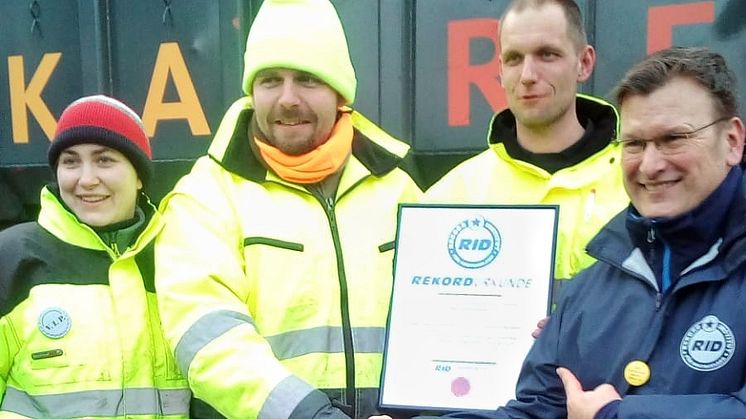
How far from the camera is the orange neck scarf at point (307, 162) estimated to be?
5.85 feet

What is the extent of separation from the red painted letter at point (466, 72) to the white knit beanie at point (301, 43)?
414mm

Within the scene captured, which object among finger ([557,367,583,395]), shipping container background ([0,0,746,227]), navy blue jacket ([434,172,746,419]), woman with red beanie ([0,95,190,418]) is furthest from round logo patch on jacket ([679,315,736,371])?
woman with red beanie ([0,95,190,418])

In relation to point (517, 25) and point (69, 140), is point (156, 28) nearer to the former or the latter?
point (69, 140)

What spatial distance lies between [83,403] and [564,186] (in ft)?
3.66

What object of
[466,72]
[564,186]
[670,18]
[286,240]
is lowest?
[286,240]

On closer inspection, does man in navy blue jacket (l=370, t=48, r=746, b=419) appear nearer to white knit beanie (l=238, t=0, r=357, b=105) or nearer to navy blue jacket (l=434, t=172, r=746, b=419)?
navy blue jacket (l=434, t=172, r=746, b=419)

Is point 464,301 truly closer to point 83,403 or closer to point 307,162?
point 307,162

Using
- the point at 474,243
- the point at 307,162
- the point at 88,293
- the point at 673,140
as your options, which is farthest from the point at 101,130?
the point at 673,140

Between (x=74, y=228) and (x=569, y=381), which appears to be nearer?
(x=569, y=381)

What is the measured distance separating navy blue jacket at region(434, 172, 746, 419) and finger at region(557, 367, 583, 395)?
17mm

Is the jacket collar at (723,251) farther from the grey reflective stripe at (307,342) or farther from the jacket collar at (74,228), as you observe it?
the jacket collar at (74,228)

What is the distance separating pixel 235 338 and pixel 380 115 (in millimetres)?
930

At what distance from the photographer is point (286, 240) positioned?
67.9 inches

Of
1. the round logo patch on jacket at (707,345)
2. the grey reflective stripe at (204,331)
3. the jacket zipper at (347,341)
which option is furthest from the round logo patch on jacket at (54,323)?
the round logo patch on jacket at (707,345)
